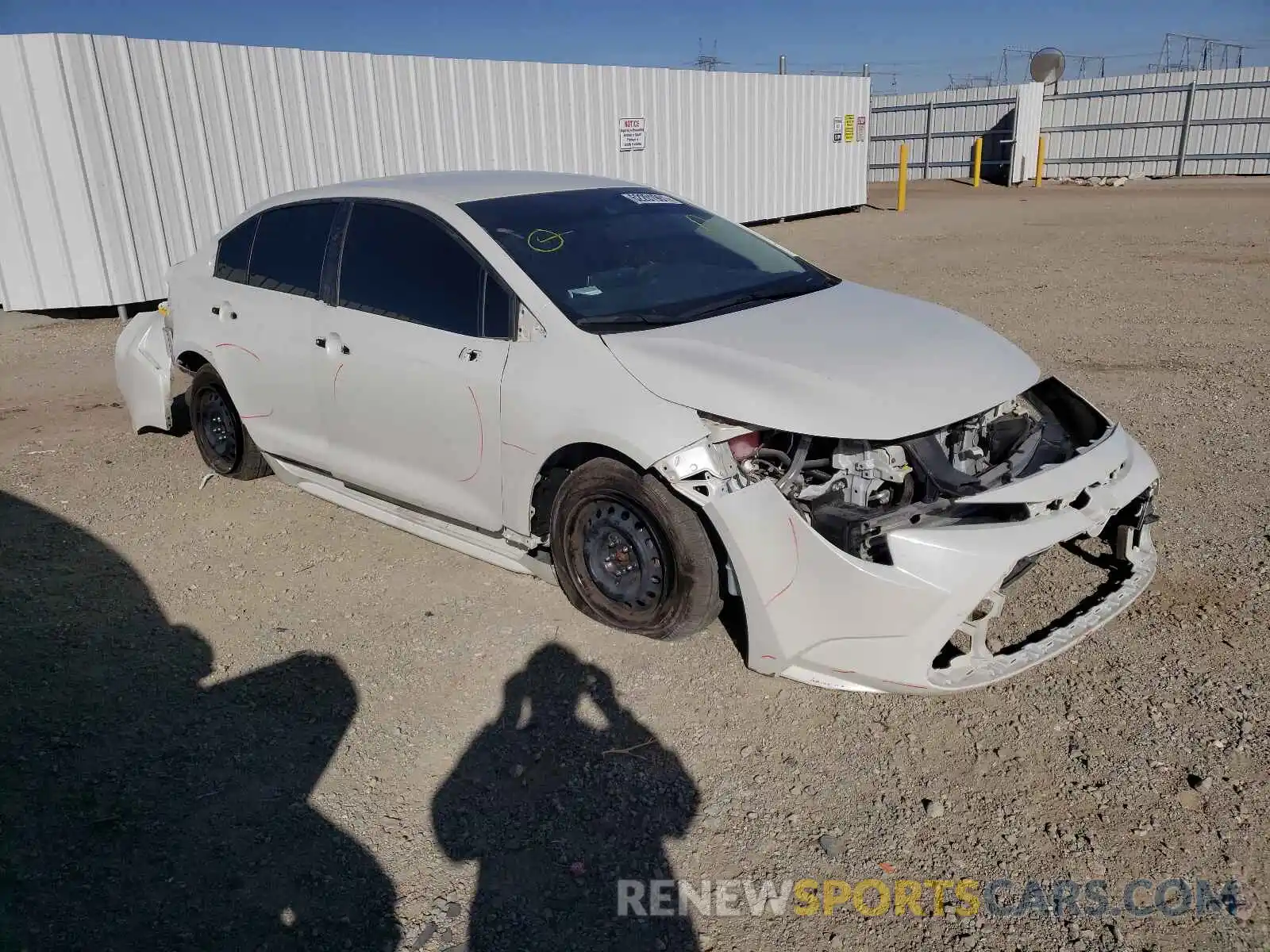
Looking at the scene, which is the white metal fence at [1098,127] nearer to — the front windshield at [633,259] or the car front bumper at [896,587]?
the front windshield at [633,259]

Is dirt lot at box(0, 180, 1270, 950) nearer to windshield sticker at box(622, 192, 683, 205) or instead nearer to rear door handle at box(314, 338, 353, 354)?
rear door handle at box(314, 338, 353, 354)

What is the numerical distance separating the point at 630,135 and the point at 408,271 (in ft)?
38.2

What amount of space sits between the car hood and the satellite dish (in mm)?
27306

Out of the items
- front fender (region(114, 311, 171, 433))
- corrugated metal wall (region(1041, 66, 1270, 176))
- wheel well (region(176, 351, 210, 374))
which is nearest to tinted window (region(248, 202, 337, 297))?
wheel well (region(176, 351, 210, 374))

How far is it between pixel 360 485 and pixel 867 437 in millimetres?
2614

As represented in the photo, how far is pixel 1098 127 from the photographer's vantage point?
87.3 ft

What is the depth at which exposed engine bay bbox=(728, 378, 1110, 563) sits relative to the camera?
10.9 ft

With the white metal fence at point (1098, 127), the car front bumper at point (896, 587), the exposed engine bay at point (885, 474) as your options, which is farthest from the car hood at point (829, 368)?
the white metal fence at point (1098, 127)

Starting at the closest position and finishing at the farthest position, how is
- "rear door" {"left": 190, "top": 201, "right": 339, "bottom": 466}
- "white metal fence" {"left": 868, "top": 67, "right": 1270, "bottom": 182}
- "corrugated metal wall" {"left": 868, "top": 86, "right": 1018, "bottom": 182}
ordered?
"rear door" {"left": 190, "top": 201, "right": 339, "bottom": 466}
"white metal fence" {"left": 868, "top": 67, "right": 1270, "bottom": 182}
"corrugated metal wall" {"left": 868, "top": 86, "right": 1018, "bottom": 182}

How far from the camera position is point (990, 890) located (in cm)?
273

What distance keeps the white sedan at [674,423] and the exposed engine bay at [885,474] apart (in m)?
0.01

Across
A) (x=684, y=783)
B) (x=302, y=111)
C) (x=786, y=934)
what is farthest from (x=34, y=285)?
(x=786, y=934)

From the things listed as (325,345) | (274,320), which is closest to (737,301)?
(325,345)

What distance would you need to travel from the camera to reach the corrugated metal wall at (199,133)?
32.4 feet
